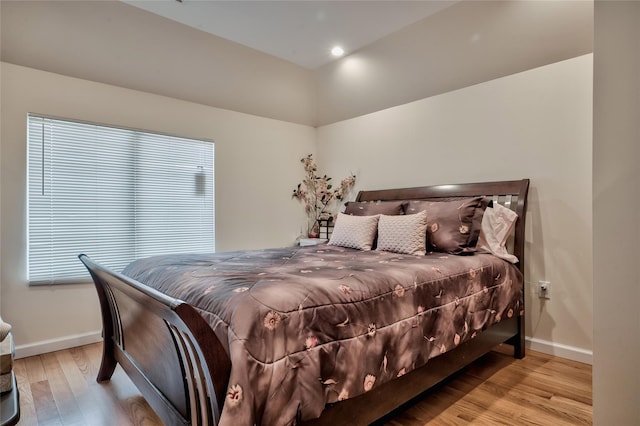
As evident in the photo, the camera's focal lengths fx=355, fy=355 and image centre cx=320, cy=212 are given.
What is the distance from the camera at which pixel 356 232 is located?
3.03 m

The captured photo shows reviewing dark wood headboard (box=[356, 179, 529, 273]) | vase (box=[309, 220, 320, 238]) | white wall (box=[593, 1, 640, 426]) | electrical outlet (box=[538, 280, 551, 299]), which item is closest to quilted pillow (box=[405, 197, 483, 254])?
dark wood headboard (box=[356, 179, 529, 273])

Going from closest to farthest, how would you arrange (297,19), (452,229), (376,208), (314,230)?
(452,229)
(376,208)
(297,19)
(314,230)

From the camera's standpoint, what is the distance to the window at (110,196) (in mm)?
2859

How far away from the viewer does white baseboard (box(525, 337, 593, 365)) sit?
8.25ft

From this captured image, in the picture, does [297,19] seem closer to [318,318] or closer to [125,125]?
[125,125]

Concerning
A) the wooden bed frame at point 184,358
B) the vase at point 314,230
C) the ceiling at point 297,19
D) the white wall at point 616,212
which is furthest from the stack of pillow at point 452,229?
the ceiling at point 297,19

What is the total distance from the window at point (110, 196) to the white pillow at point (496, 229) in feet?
8.78

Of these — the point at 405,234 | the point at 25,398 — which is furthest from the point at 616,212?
the point at 25,398

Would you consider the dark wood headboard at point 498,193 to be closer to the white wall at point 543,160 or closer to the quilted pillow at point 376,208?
the white wall at point 543,160

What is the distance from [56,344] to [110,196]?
1.28 m

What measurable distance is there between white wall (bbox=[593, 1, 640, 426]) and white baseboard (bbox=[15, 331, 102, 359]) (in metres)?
3.45

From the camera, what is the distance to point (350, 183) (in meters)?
4.28

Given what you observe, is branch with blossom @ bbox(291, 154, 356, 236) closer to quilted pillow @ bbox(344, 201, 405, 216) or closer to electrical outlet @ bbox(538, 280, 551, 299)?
quilted pillow @ bbox(344, 201, 405, 216)

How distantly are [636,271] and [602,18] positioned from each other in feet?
2.82
